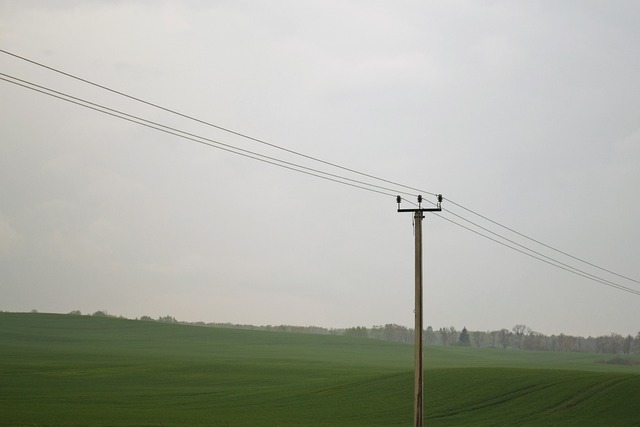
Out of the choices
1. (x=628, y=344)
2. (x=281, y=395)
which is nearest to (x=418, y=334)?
(x=281, y=395)

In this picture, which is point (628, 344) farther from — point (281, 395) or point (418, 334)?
point (418, 334)

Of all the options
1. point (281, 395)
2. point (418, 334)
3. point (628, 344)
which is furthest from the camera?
point (628, 344)

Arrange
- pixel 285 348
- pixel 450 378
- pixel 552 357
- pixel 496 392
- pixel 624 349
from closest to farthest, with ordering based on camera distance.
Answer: pixel 496 392, pixel 450 378, pixel 285 348, pixel 552 357, pixel 624 349

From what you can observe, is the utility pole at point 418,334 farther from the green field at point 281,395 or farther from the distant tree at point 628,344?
the distant tree at point 628,344

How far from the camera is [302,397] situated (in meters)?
48.1

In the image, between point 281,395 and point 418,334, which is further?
point 281,395

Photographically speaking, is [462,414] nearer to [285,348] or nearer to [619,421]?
[619,421]

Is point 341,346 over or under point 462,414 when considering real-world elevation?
over

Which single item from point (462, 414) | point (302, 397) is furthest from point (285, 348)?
point (462, 414)

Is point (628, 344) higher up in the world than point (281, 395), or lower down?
higher up

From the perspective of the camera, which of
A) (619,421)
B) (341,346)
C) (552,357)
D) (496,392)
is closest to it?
(619,421)

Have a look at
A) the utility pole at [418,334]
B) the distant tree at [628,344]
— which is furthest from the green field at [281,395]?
the distant tree at [628,344]

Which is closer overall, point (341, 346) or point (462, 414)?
point (462, 414)

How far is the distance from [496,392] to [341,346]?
84478mm
